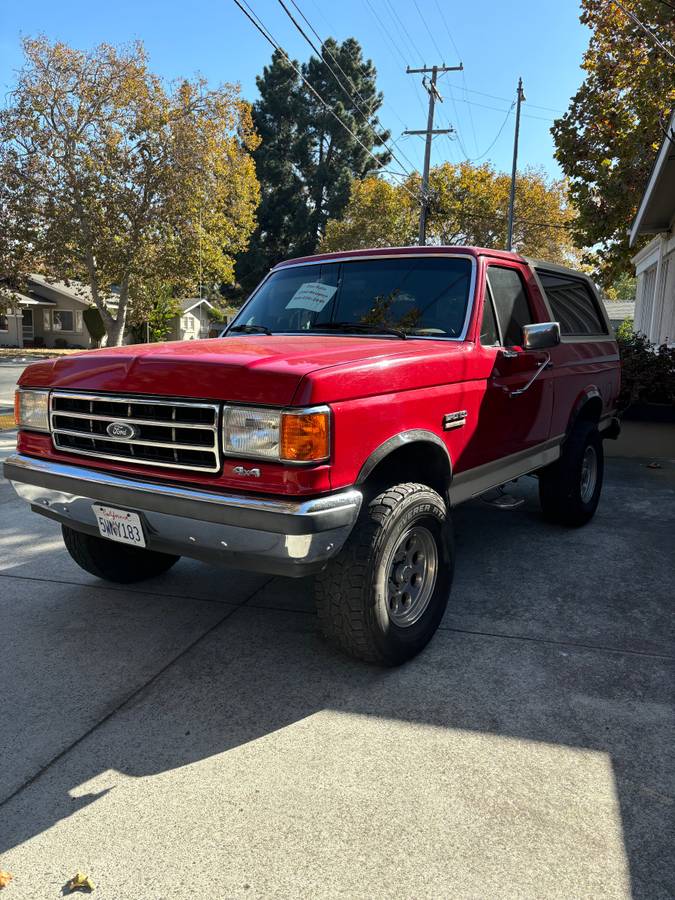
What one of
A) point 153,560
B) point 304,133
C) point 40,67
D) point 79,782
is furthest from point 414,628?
point 304,133

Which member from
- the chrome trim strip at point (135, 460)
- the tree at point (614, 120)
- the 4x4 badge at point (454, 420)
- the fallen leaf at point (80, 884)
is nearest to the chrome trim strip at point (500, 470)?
the 4x4 badge at point (454, 420)

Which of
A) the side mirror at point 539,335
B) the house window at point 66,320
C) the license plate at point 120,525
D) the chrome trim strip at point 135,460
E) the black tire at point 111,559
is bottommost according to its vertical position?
the black tire at point 111,559

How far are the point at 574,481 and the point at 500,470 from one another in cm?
149

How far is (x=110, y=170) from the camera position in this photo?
Answer: 20938 mm

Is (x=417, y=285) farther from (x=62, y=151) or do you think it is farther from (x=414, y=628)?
(x=62, y=151)

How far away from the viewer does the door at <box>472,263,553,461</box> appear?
4.22 metres

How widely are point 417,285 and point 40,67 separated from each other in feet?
69.1

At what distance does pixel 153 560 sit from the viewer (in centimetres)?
458

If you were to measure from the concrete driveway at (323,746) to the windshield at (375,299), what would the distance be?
167cm

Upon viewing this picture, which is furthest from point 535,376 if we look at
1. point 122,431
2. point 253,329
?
point 122,431

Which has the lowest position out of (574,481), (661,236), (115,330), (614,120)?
(574,481)

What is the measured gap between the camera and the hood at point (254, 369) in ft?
9.32

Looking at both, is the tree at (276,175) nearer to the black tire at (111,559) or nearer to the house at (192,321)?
the house at (192,321)

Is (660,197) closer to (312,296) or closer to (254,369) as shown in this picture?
(312,296)
